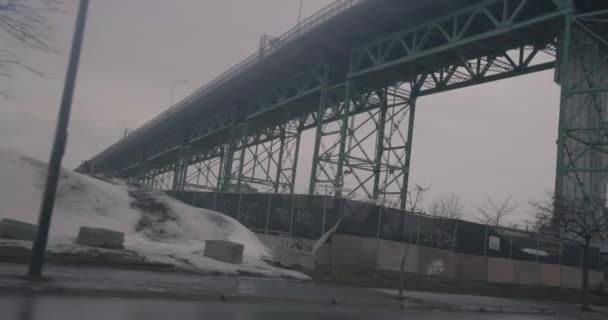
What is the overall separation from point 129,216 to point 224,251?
4.64 metres

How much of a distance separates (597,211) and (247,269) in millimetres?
15975

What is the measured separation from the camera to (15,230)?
14.7 metres

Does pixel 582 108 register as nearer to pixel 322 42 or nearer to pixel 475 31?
pixel 475 31

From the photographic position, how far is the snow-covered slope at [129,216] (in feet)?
54.5

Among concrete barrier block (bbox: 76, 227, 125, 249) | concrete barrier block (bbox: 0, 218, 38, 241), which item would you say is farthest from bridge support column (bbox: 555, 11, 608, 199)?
concrete barrier block (bbox: 0, 218, 38, 241)

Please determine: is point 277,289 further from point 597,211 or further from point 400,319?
point 597,211

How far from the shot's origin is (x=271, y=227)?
955 inches

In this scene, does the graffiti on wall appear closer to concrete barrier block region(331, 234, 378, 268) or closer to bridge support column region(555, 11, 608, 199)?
concrete barrier block region(331, 234, 378, 268)

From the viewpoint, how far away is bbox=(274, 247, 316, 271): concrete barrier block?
19.2 m

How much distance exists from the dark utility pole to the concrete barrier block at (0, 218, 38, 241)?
4.06 m

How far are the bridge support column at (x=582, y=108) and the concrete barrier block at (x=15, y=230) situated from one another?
66.5ft

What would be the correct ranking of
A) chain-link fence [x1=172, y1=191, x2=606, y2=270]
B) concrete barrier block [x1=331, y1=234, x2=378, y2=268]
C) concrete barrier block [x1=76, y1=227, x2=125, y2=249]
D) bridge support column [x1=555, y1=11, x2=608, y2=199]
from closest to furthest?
concrete barrier block [x1=76, y1=227, x2=125, y2=249]
concrete barrier block [x1=331, y1=234, x2=378, y2=268]
chain-link fence [x1=172, y1=191, x2=606, y2=270]
bridge support column [x1=555, y1=11, x2=608, y2=199]

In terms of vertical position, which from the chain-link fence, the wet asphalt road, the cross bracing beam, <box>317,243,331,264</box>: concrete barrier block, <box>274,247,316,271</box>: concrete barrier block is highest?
the cross bracing beam

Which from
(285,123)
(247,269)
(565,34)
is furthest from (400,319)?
(285,123)
